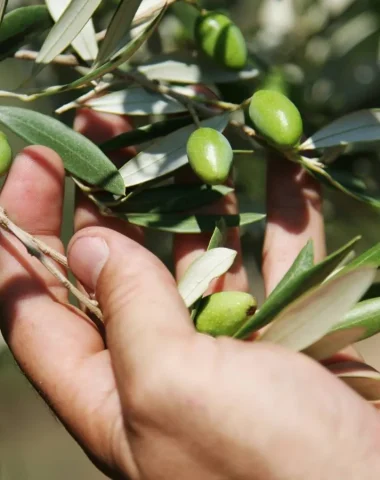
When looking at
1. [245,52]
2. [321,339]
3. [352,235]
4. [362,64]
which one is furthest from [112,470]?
[362,64]

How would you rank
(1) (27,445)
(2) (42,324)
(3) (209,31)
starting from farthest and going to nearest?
(1) (27,445), (3) (209,31), (2) (42,324)

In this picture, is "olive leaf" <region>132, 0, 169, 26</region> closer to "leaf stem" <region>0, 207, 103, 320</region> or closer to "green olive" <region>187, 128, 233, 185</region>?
"green olive" <region>187, 128, 233, 185</region>

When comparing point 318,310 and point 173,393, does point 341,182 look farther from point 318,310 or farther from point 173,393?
point 173,393

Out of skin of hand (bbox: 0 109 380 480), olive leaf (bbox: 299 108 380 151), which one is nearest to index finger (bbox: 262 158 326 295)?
olive leaf (bbox: 299 108 380 151)

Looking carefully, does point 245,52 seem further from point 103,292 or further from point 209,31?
point 103,292

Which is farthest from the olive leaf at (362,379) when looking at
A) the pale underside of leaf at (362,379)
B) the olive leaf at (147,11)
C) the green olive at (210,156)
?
the olive leaf at (147,11)

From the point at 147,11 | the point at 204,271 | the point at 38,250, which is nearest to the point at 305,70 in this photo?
the point at 147,11

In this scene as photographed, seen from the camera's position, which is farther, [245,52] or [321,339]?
[245,52]

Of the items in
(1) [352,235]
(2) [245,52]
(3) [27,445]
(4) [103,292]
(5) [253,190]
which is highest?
(2) [245,52]
